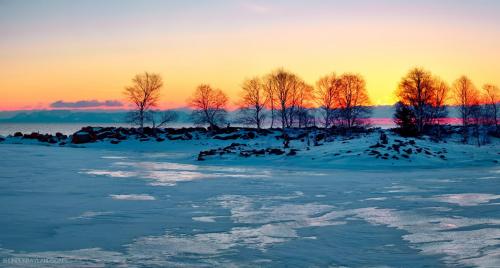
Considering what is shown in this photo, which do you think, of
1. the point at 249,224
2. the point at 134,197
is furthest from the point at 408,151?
the point at 249,224

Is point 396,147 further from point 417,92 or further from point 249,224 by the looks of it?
point 417,92

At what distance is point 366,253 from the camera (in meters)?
6.75

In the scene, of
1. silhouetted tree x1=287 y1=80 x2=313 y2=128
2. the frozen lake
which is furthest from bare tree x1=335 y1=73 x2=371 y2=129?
the frozen lake

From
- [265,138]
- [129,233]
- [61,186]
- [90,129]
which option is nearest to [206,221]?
[129,233]

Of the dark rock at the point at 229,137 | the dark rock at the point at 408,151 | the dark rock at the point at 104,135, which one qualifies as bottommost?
the dark rock at the point at 408,151

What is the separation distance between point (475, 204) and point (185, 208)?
24.3 feet

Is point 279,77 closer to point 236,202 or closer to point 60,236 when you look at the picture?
point 236,202

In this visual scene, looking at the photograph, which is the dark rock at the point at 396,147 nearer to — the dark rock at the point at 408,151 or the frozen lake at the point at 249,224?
the dark rock at the point at 408,151

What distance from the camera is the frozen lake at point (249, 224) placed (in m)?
6.46

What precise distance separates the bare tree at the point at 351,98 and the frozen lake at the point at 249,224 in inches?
1784

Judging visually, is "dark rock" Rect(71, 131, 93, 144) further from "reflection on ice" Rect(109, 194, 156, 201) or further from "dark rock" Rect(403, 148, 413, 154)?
"reflection on ice" Rect(109, 194, 156, 201)

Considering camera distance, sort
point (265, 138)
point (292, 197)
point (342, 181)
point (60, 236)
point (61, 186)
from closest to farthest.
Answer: point (60, 236)
point (292, 197)
point (61, 186)
point (342, 181)
point (265, 138)

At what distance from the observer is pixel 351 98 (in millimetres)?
62688

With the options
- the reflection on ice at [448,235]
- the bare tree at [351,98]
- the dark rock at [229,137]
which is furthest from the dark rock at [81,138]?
the reflection on ice at [448,235]
